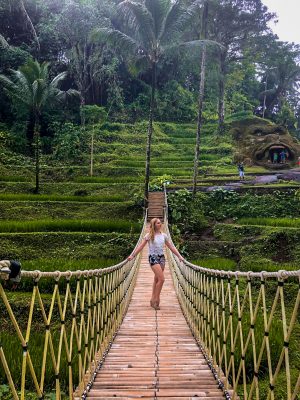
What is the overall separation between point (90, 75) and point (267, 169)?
13626 mm

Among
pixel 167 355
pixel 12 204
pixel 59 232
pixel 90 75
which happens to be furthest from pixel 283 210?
pixel 90 75

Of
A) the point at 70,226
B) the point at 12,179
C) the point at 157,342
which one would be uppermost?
the point at 12,179

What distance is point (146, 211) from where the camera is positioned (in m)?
14.9

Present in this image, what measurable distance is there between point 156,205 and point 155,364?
12.4 m

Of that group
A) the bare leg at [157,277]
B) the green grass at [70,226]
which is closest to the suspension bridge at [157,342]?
the bare leg at [157,277]

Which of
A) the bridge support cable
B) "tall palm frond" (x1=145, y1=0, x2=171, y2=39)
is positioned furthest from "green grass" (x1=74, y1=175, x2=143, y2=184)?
the bridge support cable

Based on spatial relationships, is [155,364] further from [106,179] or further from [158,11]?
[106,179]

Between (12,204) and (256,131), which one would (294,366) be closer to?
(12,204)

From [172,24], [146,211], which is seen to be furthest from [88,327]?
[172,24]

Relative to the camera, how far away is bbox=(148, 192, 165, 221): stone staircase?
15.4 metres

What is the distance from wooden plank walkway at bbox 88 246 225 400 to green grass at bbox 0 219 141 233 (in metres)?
7.32

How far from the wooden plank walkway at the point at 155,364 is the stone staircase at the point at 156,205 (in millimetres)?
9535

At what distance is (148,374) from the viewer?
11.2ft

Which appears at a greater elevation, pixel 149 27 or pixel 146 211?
pixel 149 27
